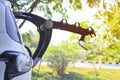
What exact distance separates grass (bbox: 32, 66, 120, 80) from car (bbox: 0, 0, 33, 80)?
413 inches

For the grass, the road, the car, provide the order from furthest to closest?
the road → the grass → the car

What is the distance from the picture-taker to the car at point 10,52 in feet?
5.07

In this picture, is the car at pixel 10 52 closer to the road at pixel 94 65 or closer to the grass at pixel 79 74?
the grass at pixel 79 74

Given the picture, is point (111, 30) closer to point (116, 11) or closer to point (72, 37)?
point (116, 11)

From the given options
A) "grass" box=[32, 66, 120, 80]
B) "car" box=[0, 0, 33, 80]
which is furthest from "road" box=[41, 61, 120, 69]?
"car" box=[0, 0, 33, 80]

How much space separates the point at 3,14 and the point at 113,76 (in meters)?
12.2

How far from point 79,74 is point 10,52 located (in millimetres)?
11548

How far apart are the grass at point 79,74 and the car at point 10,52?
10.5 metres

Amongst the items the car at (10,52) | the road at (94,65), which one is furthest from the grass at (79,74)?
the car at (10,52)

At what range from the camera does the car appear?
1.54 m

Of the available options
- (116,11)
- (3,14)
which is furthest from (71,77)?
(3,14)

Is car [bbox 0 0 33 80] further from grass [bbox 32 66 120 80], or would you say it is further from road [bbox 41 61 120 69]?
road [bbox 41 61 120 69]

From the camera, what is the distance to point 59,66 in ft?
41.7

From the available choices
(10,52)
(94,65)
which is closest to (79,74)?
(94,65)
